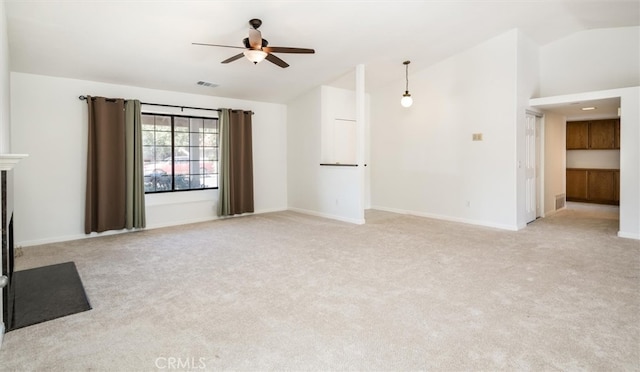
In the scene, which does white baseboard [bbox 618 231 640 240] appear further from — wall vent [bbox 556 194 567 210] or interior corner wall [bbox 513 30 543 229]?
wall vent [bbox 556 194 567 210]

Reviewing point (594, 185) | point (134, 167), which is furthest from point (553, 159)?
point (134, 167)

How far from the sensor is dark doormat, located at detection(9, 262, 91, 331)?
262 cm

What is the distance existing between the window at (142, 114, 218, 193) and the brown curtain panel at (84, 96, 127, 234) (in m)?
0.53

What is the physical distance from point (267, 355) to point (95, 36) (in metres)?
4.21

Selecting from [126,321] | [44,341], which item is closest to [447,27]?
[126,321]

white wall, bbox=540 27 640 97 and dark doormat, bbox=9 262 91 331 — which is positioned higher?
white wall, bbox=540 27 640 97

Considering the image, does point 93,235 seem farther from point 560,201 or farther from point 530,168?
point 560,201

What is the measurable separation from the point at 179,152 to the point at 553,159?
7644 millimetres

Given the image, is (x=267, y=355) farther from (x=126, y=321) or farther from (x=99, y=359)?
(x=126, y=321)

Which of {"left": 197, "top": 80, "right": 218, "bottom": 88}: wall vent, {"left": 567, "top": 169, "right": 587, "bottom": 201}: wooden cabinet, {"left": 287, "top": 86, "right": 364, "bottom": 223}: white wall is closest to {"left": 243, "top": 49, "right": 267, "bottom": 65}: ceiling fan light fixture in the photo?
{"left": 197, "top": 80, "right": 218, "bottom": 88}: wall vent

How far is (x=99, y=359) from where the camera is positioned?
80.2 inches

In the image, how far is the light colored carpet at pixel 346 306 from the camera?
204cm

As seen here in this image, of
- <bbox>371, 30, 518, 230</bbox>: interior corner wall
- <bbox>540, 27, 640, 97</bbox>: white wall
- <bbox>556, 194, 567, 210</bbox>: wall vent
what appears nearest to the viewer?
<bbox>540, 27, 640, 97</bbox>: white wall

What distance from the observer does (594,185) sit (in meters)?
8.11
